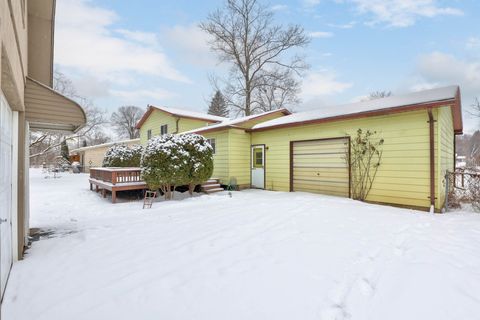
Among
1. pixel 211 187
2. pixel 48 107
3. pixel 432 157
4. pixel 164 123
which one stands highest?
pixel 164 123

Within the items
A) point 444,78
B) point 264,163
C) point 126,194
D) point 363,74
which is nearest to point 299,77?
point 363,74

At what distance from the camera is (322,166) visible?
9102 millimetres

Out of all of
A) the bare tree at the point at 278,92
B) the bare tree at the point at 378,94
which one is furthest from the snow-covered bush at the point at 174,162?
the bare tree at the point at 378,94

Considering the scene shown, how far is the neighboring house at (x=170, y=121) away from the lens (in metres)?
15.7

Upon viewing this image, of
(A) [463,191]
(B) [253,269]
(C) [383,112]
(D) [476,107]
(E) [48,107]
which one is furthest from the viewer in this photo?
(D) [476,107]

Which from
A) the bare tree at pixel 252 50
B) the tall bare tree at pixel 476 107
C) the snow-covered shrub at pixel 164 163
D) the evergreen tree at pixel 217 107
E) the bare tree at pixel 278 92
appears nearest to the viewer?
the snow-covered shrub at pixel 164 163

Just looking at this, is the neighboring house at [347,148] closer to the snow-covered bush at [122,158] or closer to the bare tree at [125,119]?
the snow-covered bush at [122,158]

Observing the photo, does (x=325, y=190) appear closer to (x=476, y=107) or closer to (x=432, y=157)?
(x=432, y=157)

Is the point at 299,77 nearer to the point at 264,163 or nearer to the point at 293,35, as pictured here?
the point at 293,35

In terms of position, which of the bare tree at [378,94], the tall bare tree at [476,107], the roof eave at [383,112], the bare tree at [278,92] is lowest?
the roof eave at [383,112]

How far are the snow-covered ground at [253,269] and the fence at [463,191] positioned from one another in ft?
5.16

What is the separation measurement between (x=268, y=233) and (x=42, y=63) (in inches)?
233

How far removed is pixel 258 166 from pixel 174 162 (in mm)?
4095

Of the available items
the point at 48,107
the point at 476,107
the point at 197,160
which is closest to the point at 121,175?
the point at 197,160
